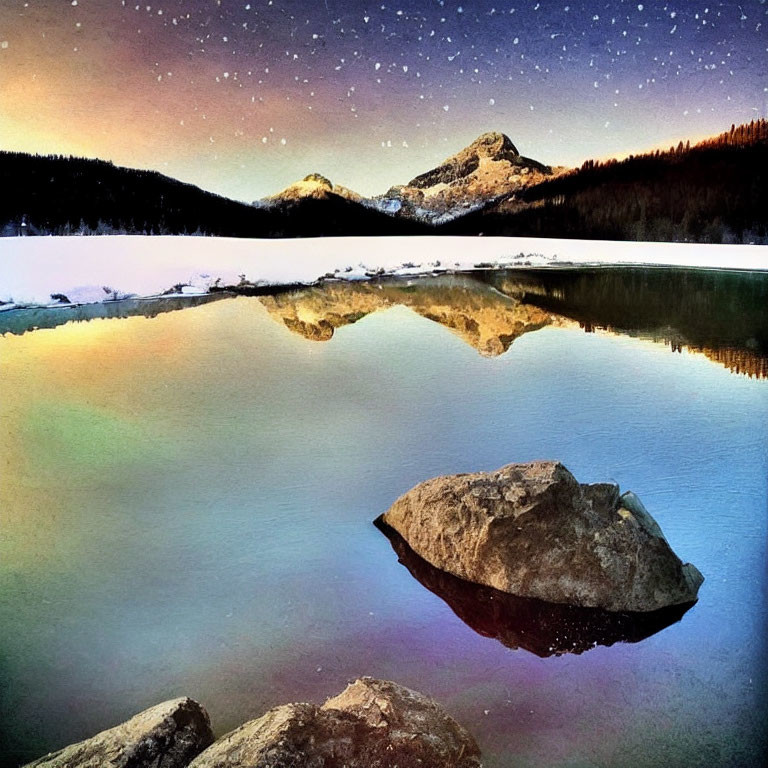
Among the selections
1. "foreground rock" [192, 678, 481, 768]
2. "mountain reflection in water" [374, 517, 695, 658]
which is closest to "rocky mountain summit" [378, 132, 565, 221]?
"mountain reflection in water" [374, 517, 695, 658]

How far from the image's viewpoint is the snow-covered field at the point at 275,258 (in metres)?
A: 3.27

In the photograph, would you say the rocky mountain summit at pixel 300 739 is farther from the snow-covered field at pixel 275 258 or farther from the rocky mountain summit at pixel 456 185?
the rocky mountain summit at pixel 456 185

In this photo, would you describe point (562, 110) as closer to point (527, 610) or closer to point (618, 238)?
point (618, 238)

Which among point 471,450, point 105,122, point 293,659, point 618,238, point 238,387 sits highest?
point 105,122

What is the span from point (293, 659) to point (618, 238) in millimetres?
2311

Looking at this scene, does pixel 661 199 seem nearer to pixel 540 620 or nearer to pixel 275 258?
pixel 275 258

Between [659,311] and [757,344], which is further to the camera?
[659,311]

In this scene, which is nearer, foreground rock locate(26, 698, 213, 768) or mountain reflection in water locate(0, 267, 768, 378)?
foreground rock locate(26, 698, 213, 768)

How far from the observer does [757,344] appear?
360cm

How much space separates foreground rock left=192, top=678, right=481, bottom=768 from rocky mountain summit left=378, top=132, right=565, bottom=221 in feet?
6.31

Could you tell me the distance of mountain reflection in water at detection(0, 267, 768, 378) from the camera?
11.6 feet

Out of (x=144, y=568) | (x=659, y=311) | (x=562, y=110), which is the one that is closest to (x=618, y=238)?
(x=659, y=311)

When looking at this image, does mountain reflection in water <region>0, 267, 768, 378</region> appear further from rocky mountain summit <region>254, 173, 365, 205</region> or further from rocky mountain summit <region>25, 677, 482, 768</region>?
rocky mountain summit <region>25, 677, 482, 768</region>

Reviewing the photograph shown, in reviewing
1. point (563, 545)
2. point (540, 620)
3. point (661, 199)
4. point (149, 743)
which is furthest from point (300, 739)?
point (661, 199)
